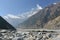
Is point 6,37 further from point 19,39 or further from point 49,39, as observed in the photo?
point 49,39

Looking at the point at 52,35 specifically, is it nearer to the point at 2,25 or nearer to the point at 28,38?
the point at 28,38

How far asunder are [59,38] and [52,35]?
0.57m

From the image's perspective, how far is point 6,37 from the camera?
15.8ft

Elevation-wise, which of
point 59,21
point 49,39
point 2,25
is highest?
point 59,21

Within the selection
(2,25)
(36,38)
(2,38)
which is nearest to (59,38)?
(36,38)

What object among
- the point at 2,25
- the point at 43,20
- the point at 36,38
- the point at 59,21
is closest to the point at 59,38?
the point at 36,38

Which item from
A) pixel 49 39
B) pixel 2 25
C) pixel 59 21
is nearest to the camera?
pixel 49 39

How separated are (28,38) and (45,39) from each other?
43 centimetres

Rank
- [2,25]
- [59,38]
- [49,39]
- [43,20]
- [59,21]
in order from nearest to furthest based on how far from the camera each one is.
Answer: [59,38]
[49,39]
[2,25]
[59,21]
[43,20]

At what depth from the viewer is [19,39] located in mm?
4492

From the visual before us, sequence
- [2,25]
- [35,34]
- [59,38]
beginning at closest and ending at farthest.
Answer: [59,38] < [35,34] < [2,25]

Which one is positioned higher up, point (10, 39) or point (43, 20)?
point (43, 20)

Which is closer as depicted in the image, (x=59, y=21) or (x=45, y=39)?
(x=45, y=39)

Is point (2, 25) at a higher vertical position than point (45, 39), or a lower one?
higher
